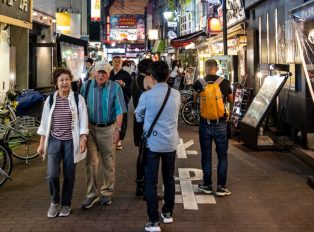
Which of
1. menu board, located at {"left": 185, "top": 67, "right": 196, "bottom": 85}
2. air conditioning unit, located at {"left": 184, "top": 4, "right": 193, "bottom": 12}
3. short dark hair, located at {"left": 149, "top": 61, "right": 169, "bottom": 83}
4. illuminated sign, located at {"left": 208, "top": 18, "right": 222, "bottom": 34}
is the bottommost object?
short dark hair, located at {"left": 149, "top": 61, "right": 169, "bottom": 83}

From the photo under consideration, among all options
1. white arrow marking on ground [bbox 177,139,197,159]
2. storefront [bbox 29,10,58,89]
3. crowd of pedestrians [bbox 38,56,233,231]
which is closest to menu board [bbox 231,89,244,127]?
white arrow marking on ground [bbox 177,139,197,159]

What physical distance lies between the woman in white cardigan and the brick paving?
0.40 m

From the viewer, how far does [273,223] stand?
4.52 metres

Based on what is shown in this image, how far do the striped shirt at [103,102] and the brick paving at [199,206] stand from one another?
128cm

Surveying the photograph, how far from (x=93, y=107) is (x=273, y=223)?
2.85m

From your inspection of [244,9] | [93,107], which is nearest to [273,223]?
[93,107]

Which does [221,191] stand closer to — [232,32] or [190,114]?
[190,114]

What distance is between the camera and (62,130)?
466cm

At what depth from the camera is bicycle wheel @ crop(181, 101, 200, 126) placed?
1280 cm

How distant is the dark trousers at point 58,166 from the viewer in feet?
15.3

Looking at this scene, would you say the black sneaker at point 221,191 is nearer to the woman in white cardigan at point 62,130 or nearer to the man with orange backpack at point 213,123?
the man with orange backpack at point 213,123

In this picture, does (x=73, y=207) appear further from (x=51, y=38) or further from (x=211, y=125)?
(x=51, y=38)

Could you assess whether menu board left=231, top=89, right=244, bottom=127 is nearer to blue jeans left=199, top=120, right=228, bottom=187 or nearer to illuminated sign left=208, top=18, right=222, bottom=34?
blue jeans left=199, top=120, right=228, bottom=187

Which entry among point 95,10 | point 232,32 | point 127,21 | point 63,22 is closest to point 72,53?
point 63,22
